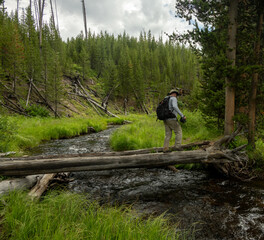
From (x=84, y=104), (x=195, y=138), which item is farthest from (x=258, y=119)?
(x=84, y=104)

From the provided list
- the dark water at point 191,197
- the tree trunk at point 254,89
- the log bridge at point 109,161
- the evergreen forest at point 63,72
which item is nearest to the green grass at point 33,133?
the log bridge at point 109,161

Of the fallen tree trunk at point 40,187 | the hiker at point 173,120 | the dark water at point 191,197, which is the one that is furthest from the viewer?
the hiker at point 173,120

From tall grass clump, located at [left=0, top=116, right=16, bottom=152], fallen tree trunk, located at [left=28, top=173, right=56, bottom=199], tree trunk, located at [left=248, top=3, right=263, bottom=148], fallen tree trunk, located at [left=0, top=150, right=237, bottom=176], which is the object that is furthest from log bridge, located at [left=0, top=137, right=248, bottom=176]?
tall grass clump, located at [left=0, top=116, right=16, bottom=152]

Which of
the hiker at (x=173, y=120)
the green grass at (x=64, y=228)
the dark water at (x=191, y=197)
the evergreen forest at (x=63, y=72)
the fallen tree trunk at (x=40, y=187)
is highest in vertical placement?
the evergreen forest at (x=63, y=72)

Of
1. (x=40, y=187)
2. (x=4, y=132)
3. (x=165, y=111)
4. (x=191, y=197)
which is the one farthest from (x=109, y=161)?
(x=4, y=132)

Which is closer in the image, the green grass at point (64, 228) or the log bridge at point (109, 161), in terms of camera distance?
the green grass at point (64, 228)

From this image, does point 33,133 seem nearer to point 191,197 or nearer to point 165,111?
point 165,111

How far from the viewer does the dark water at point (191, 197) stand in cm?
381

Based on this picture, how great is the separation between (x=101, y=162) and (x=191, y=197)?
2705 mm

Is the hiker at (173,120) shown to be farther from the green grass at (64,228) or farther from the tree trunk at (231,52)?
the green grass at (64,228)

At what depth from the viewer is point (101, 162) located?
5.32 metres

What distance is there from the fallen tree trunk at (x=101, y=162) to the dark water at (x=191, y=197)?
783 millimetres

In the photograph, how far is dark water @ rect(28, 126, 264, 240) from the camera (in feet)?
12.5

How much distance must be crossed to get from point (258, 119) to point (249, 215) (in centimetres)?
519
